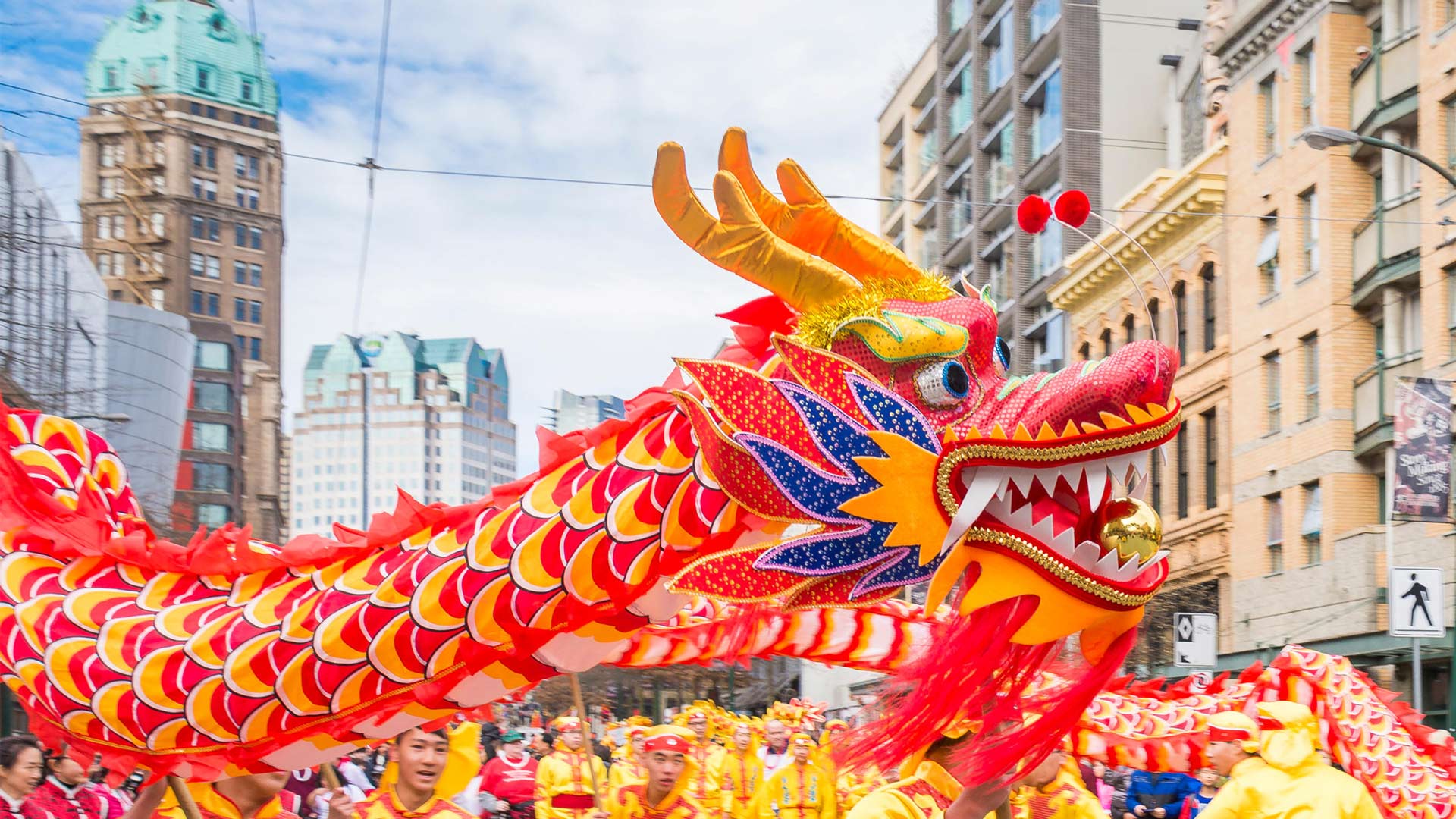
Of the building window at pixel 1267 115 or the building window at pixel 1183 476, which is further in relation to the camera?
the building window at pixel 1183 476

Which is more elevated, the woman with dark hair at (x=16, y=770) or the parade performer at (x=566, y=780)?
A: the woman with dark hair at (x=16, y=770)

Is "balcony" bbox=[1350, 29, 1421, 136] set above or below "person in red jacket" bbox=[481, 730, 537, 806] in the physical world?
above

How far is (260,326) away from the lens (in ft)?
254

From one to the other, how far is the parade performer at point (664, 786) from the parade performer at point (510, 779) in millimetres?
2336

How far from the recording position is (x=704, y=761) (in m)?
10.9

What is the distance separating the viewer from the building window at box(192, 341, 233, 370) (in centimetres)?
6506

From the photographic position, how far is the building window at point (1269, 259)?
24.4m

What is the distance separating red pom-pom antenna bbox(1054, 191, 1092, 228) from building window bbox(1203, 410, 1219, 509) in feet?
77.5

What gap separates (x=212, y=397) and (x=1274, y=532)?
47.2 metres

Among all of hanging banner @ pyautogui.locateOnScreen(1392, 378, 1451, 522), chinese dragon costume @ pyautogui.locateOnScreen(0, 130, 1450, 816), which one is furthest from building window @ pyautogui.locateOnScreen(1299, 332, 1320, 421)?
chinese dragon costume @ pyautogui.locateOnScreen(0, 130, 1450, 816)

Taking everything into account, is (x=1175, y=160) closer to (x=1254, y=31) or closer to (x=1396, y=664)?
(x=1254, y=31)

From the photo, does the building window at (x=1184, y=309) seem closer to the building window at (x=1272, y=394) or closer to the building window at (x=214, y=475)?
the building window at (x=1272, y=394)

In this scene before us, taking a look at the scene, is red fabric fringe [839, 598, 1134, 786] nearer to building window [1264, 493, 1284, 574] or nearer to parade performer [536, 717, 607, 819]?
parade performer [536, 717, 607, 819]

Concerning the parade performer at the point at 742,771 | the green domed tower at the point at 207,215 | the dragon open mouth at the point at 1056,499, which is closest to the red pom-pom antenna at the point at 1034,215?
the dragon open mouth at the point at 1056,499
